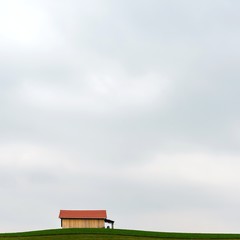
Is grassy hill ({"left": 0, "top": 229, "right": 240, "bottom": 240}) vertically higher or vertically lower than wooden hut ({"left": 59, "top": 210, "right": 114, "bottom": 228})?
lower

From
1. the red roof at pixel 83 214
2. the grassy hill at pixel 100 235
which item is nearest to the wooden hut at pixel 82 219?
the red roof at pixel 83 214

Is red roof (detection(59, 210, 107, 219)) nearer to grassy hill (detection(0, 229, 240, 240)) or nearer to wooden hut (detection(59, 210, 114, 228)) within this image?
wooden hut (detection(59, 210, 114, 228))

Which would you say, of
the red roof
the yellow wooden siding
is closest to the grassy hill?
the yellow wooden siding

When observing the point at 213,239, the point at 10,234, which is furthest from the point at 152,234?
the point at 10,234

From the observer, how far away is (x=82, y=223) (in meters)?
84.1

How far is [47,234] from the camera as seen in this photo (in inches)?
3004

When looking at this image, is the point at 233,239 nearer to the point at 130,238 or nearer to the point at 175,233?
the point at 175,233

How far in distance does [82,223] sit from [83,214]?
1.52m

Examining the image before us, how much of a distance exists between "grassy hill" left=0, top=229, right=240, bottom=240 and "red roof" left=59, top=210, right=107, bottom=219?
6341 mm

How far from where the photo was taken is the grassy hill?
7356 centimetres

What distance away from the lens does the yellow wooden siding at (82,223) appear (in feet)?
276

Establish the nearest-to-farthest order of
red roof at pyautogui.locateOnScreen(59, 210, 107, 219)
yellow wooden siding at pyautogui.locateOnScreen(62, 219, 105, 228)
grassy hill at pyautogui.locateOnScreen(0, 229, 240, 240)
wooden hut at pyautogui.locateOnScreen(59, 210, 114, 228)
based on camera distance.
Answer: grassy hill at pyautogui.locateOnScreen(0, 229, 240, 240), yellow wooden siding at pyautogui.locateOnScreen(62, 219, 105, 228), wooden hut at pyautogui.locateOnScreen(59, 210, 114, 228), red roof at pyautogui.locateOnScreen(59, 210, 107, 219)

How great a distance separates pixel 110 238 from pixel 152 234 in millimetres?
9367

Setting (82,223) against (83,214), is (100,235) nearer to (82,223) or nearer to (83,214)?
(82,223)
